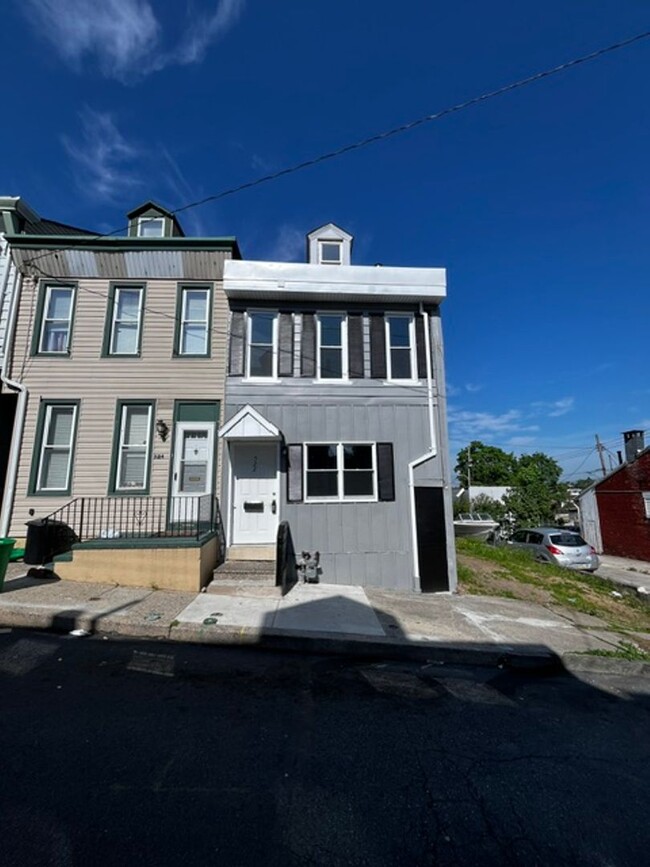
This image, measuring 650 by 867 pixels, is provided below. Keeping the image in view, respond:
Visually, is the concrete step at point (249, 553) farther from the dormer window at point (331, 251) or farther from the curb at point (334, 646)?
the dormer window at point (331, 251)

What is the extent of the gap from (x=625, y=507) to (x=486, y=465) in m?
30.8

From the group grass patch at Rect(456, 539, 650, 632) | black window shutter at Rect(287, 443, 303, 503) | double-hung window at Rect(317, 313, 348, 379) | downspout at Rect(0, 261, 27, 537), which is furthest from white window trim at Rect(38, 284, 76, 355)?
grass patch at Rect(456, 539, 650, 632)

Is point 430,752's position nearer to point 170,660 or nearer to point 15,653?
point 170,660

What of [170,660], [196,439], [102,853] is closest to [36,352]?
[196,439]

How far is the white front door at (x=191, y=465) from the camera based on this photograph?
883cm

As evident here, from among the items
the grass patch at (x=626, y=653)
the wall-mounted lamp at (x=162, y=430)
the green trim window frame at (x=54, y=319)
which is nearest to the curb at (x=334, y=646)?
the grass patch at (x=626, y=653)

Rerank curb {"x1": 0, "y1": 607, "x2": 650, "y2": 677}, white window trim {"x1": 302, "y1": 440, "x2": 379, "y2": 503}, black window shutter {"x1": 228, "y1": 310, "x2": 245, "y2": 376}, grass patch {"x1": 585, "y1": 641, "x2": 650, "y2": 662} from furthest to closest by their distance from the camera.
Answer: black window shutter {"x1": 228, "y1": 310, "x2": 245, "y2": 376}, white window trim {"x1": 302, "y1": 440, "x2": 379, "y2": 503}, grass patch {"x1": 585, "y1": 641, "x2": 650, "y2": 662}, curb {"x1": 0, "y1": 607, "x2": 650, "y2": 677}

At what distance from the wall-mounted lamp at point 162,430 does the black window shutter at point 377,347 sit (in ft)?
16.4

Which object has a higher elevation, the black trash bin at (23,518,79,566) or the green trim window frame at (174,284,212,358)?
the green trim window frame at (174,284,212,358)

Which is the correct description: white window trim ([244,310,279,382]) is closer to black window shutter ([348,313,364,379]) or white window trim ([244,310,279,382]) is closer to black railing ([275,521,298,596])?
black window shutter ([348,313,364,379])

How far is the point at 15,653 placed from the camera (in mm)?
4512

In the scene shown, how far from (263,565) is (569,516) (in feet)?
149

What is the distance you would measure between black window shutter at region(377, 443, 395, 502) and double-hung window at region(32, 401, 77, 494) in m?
6.99

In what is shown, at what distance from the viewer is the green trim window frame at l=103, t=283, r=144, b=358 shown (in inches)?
377
